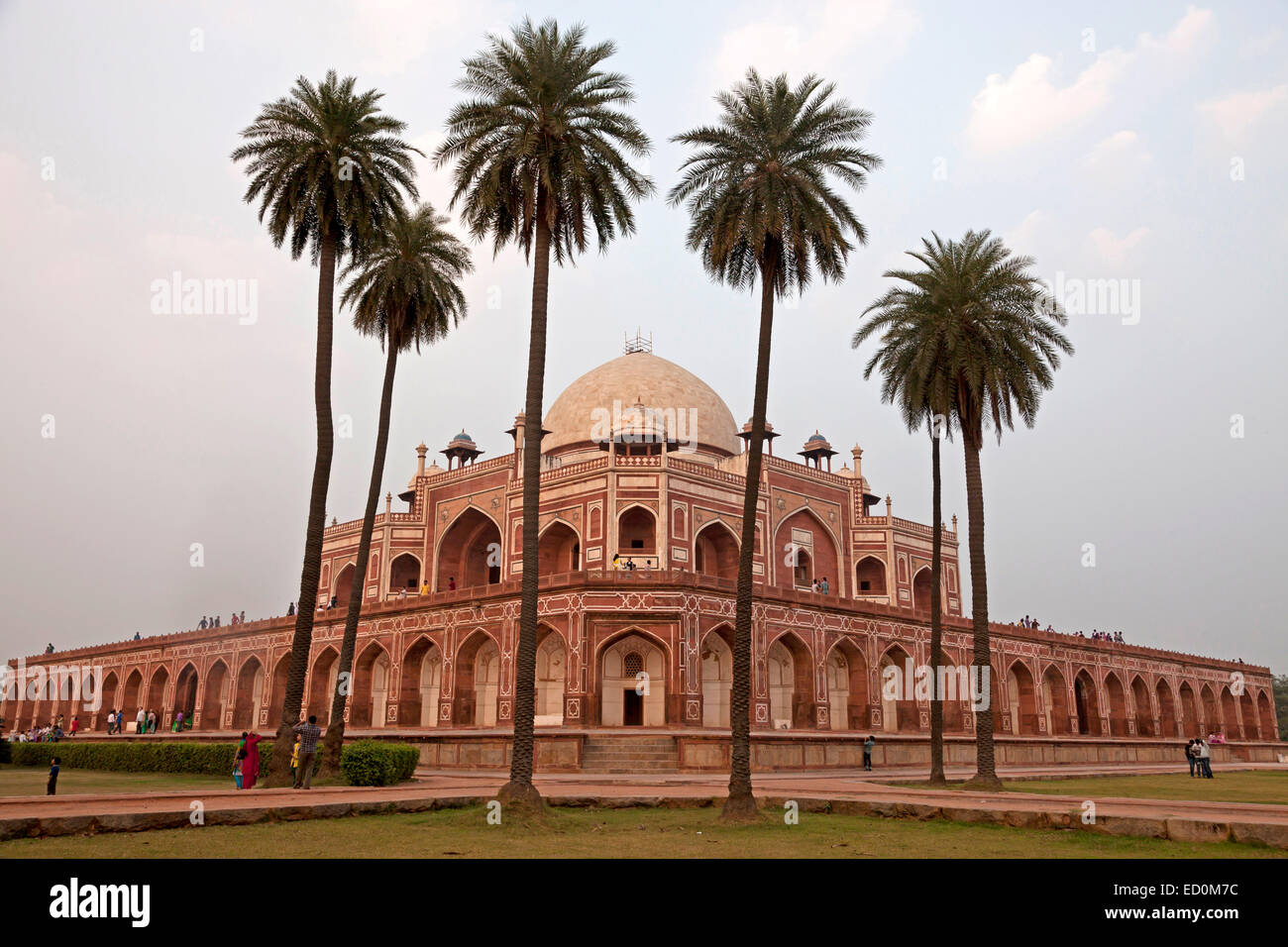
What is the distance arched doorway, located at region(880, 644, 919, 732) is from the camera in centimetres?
4062

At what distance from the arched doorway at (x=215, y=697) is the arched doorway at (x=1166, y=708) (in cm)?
5196

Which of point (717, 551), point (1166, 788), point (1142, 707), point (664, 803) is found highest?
point (717, 551)

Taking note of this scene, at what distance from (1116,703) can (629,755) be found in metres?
37.7

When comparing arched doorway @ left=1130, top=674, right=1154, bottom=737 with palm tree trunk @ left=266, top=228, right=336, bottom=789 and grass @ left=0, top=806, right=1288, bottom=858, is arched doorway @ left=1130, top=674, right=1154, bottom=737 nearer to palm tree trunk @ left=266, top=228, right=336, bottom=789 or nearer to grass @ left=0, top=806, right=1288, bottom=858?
grass @ left=0, top=806, right=1288, bottom=858

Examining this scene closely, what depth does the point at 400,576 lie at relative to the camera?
5025 centimetres

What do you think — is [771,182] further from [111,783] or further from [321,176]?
[111,783]

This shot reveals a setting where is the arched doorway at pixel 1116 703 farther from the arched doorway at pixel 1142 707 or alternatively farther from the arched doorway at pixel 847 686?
the arched doorway at pixel 847 686

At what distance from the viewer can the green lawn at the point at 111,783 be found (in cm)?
2114

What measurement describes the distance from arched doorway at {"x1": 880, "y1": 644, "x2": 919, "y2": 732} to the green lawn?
84.9ft

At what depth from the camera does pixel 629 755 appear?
2719 centimetres

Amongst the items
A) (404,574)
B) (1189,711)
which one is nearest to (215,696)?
(404,574)
